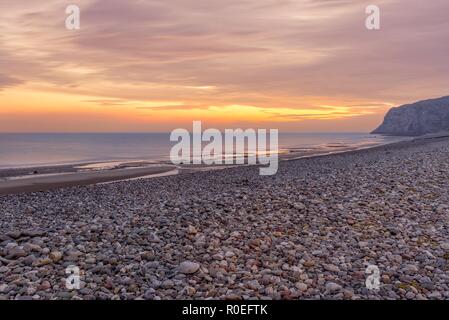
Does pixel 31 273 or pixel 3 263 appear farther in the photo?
pixel 3 263

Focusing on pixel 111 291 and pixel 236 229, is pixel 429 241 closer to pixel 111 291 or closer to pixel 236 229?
pixel 236 229

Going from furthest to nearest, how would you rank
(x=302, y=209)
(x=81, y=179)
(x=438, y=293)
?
(x=81, y=179), (x=302, y=209), (x=438, y=293)

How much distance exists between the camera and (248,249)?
937cm

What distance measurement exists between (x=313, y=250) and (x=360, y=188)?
22.5 feet

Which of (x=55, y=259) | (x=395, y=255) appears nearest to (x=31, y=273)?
(x=55, y=259)

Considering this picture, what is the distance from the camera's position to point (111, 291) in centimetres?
751

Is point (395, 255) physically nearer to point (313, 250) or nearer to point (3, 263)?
point (313, 250)

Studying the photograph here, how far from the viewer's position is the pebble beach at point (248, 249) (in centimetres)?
757

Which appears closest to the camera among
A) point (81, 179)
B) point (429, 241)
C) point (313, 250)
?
point (313, 250)

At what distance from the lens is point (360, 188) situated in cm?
1551

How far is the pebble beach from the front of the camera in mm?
7570
